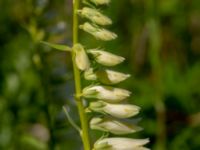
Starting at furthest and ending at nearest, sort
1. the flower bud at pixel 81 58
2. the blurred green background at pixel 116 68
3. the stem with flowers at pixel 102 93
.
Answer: the blurred green background at pixel 116 68 → the stem with flowers at pixel 102 93 → the flower bud at pixel 81 58

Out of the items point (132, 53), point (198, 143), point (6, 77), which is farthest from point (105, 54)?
point (132, 53)

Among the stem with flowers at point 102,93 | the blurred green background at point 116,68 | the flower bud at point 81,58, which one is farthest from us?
the blurred green background at point 116,68

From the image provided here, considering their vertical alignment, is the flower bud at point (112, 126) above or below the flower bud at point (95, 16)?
below

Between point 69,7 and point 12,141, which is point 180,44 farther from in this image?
point 12,141

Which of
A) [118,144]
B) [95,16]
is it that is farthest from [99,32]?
[118,144]

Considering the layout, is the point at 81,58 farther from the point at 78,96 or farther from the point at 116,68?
the point at 116,68

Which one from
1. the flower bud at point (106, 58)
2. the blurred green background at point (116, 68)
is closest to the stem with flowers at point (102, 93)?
the flower bud at point (106, 58)

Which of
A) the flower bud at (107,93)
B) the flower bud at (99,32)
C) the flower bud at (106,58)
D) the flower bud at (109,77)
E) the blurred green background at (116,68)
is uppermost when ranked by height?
the flower bud at (99,32)

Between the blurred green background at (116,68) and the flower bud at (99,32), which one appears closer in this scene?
the flower bud at (99,32)

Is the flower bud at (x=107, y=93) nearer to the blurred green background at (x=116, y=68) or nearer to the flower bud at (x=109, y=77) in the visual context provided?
the flower bud at (x=109, y=77)
